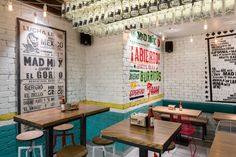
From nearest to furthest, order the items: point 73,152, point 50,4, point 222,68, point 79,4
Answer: point 73,152 → point 79,4 → point 50,4 → point 222,68

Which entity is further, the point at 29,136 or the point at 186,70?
the point at 186,70

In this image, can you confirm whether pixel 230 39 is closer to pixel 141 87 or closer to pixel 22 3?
pixel 141 87

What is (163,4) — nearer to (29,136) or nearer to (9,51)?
Result: (9,51)

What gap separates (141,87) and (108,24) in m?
1.77

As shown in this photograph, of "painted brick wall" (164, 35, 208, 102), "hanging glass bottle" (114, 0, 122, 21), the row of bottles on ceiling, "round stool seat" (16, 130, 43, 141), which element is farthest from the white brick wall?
"painted brick wall" (164, 35, 208, 102)

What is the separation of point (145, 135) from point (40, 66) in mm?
2411

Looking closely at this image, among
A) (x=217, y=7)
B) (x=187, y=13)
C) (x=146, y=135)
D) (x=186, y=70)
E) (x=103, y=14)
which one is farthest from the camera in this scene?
(x=186, y=70)

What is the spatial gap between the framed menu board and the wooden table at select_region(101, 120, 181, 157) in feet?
6.10

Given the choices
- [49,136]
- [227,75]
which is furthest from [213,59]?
[49,136]

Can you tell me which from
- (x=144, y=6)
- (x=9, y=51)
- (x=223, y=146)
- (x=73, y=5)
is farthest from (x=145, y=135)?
(x=9, y=51)

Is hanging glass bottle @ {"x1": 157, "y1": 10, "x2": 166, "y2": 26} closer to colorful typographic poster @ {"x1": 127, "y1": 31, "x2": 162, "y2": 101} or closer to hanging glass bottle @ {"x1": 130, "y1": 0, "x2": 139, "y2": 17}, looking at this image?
hanging glass bottle @ {"x1": 130, "y1": 0, "x2": 139, "y2": 17}

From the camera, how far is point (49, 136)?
1.91 metres

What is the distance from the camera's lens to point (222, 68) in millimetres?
4453

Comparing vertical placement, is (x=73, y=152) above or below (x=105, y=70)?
below
